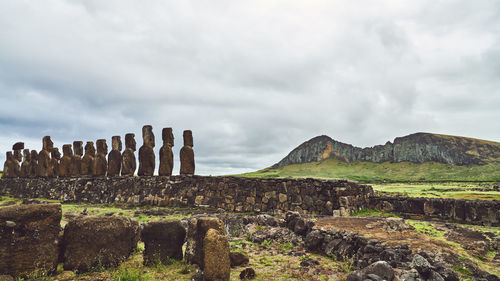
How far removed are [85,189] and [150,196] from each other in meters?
8.99

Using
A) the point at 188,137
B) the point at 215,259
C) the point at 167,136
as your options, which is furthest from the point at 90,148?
the point at 215,259

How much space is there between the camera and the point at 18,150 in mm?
37250

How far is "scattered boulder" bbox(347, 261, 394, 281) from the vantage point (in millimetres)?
5301

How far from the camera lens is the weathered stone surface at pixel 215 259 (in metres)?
5.74

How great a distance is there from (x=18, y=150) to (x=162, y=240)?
1618 inches

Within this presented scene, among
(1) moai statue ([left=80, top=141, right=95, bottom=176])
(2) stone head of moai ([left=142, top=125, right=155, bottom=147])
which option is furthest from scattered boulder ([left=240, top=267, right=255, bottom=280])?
(1) moai statue ([left=80, top=141, right=95, bottom=176])

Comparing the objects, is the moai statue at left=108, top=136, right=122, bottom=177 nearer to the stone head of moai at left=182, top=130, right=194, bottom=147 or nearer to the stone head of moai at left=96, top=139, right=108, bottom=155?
the stone head of moai at left=96, top=139, right=108, bottom=155

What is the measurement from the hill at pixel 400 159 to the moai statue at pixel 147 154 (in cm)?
4547

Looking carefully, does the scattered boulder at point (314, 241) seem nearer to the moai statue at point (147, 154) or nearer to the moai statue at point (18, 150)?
the moai statue at point (147, 154)

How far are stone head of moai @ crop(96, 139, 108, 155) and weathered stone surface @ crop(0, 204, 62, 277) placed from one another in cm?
2146

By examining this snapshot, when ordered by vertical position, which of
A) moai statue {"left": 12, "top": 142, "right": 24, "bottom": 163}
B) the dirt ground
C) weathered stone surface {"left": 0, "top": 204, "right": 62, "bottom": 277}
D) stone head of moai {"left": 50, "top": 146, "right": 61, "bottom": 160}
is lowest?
the dirt ground

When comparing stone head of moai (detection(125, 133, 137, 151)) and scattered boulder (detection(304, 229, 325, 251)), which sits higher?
stone head of moai (detection(125, 133, 137, 151))

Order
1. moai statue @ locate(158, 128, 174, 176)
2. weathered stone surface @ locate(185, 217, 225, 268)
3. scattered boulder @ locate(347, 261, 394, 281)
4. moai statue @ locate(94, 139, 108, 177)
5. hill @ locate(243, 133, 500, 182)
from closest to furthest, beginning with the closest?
1. scattered boulder @ locate(347, 261, 394, 281)
2. weathered stone surface @ locate(185, 217, 225, 268)
3. moai statue @ locate(158, 128, 174, 176)
4. moai statue @ locate(94, 139, 108, 177)
5. hill @ locate(243, 133, 500, 182)

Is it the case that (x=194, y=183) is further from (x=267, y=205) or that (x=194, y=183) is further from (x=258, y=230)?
(x=258, y=230)
